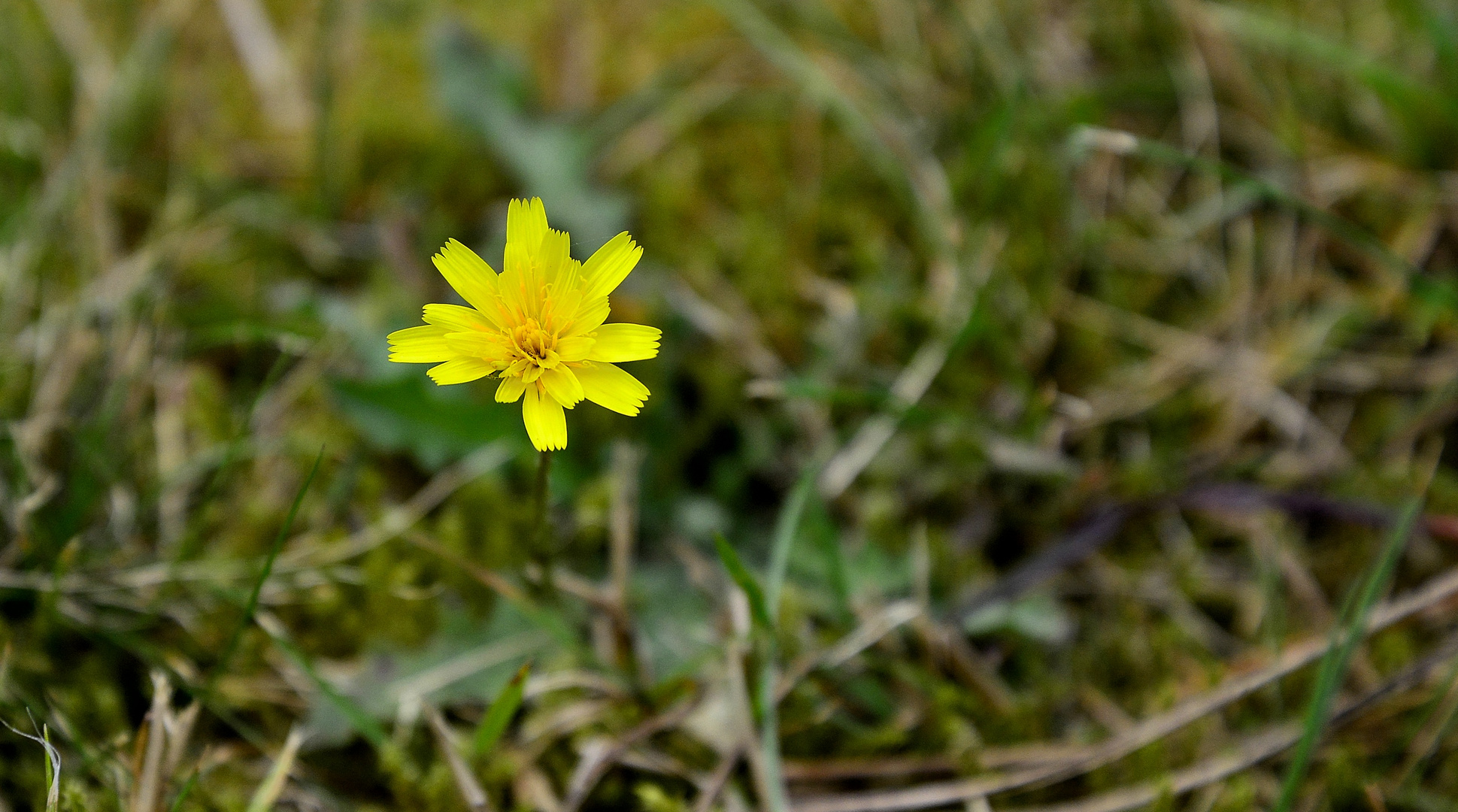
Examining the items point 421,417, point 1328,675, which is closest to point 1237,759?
point 1328,675

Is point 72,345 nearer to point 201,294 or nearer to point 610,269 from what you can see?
point 201,294

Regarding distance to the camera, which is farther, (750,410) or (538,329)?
(750,410)

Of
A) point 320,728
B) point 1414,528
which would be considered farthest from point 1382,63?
point 320,728

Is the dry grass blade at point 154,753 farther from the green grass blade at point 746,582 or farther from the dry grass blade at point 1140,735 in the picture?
the dry grass blade at point 1140,735

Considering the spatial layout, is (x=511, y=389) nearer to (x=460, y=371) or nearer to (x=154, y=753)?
(x=460, y=371)

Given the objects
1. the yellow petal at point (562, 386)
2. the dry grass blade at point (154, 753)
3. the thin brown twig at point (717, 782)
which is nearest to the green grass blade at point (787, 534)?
the thin brown twig at point (717, 782)

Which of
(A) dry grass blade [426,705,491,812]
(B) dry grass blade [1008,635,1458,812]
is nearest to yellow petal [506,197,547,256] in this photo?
(A) dry grass blade [426,705,491,812]
